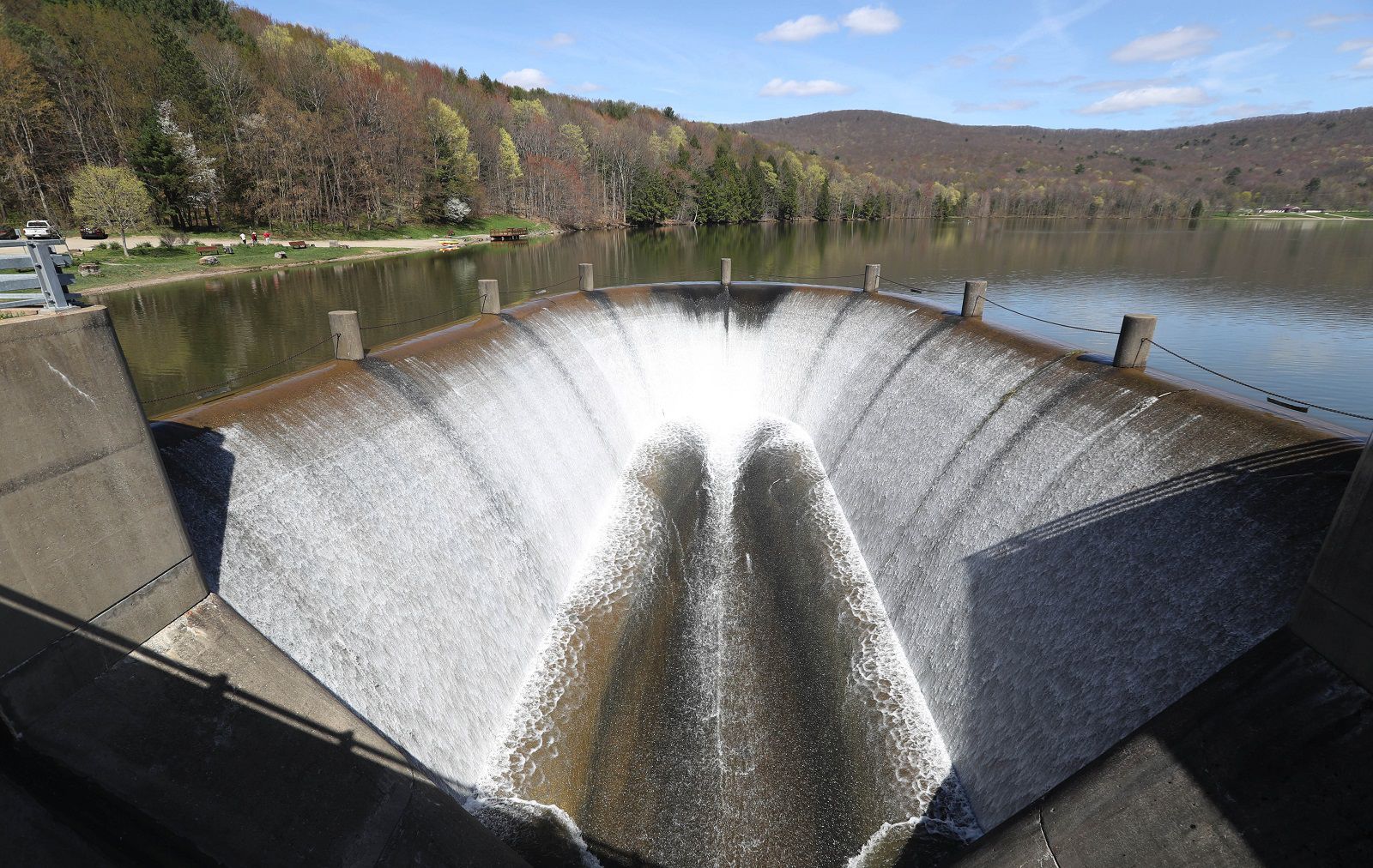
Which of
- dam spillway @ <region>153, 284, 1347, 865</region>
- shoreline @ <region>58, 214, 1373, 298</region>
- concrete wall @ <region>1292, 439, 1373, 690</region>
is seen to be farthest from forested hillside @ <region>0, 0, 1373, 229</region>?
concrete wall @ <region>1292, 439, 1373, 690</region>

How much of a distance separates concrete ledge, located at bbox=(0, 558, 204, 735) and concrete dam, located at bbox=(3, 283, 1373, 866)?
166mm

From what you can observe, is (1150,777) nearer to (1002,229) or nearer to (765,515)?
(765,515)

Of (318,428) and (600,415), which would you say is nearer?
(318,428)

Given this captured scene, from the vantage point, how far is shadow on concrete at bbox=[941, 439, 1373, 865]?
4293 mm

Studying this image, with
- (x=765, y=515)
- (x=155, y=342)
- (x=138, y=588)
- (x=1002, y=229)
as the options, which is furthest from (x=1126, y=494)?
(x=1002, y=229)

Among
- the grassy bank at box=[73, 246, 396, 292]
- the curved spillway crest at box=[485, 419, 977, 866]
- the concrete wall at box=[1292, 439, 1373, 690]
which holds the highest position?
the concrete wall at box=[1292, 439, 1373, 690]

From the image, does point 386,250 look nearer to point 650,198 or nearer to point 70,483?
point 650,198

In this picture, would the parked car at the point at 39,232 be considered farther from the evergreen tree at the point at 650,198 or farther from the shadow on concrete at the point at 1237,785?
the evergreen tree at the point at 650,198

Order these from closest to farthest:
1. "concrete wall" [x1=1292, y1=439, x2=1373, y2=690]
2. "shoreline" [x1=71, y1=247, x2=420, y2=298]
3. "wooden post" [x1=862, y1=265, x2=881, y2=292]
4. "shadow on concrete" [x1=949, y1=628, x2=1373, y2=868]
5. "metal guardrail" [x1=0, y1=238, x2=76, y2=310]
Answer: "shadow on concrete" [x1=949, y1=628, x2=1373, y2=868], "concrete wall" [x1=1292, y1=439, x2=1373, y2=690], "metal guardrail" [x1=0, y1=238, x2=76, y2=310], "wooden post" [x1=862, y1=265, x2=881, y2=292], "shoreline" [x1=71, y1=247, x2=420, y2=298]

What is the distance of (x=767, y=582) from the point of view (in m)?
11.6

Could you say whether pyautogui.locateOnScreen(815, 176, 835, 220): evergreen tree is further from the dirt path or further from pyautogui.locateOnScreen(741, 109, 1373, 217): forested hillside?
the dirt path

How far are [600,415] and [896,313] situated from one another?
8.78 metres

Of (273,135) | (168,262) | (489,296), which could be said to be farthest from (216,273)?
(489,296)

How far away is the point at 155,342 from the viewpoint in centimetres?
2234
